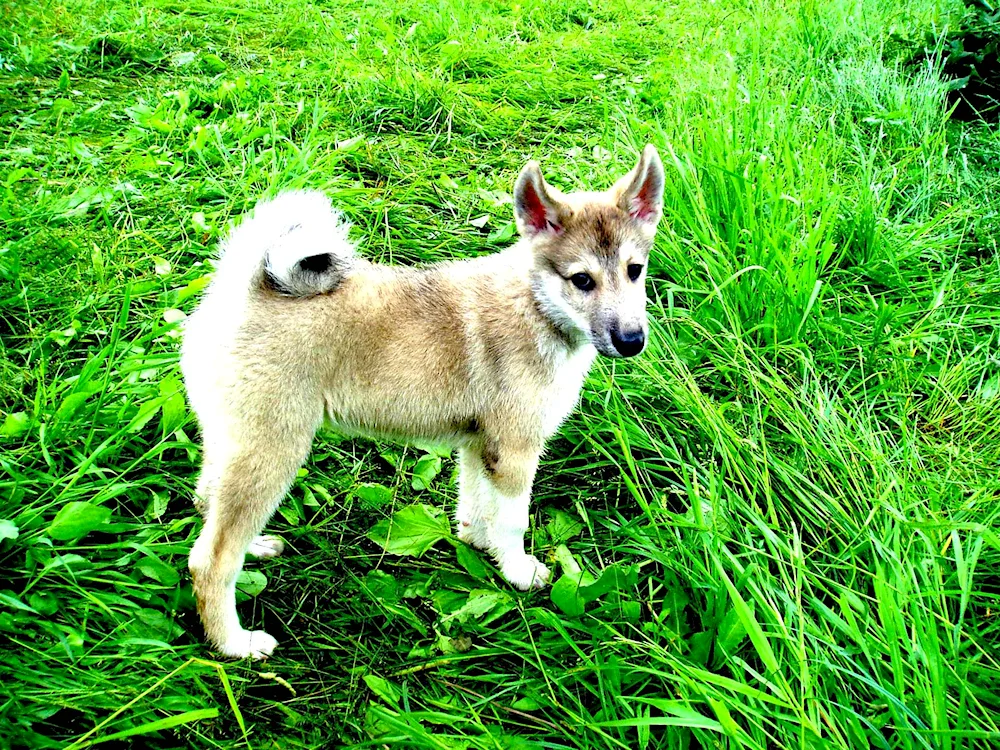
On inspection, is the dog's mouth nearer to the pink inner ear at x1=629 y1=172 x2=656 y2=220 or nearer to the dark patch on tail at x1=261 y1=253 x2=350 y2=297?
the pink inner ear at x1=629 y1=172 x2=656 y2=220

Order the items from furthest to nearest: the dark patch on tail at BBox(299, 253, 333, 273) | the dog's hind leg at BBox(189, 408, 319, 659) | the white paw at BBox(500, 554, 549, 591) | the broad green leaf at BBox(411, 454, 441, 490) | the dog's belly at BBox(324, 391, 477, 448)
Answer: the broad green leaf at BBox(411, 454, 441, 490) → the white paw at BBox(500, 554, 549, 591) → the dog's belly at BBox(324, 391, 477, 448) → the dark patch on tail at BBox(299, 253, 333, 273) → the dog's hind leg at BBox(189, 408, 319, 659)

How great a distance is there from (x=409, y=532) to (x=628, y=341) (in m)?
1.15

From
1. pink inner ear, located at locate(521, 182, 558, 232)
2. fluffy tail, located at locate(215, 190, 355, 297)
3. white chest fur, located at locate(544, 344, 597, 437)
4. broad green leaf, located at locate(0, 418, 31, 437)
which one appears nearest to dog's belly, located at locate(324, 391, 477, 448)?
white chest fur, located at locate(544, 344, 597, 437)

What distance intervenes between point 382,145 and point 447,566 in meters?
3.08

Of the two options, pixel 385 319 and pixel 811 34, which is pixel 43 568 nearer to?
pixel 385 319

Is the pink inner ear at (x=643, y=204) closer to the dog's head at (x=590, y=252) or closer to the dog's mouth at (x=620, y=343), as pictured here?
the dog's head at (x=590, y=252)

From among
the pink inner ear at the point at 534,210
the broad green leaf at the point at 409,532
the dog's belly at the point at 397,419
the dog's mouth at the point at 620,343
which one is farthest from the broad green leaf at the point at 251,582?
the pink inner ear at the point at 534,210

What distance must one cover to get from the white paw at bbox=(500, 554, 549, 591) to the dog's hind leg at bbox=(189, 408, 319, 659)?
2.97 feet

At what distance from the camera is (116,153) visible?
15.1ft

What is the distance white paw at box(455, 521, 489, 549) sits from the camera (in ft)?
9.81

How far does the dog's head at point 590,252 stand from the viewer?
2650 millimetres

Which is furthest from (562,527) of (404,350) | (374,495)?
(404,350)

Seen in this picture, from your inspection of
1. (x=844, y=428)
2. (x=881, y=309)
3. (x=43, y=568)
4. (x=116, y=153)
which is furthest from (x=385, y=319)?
(x=116, y=153)

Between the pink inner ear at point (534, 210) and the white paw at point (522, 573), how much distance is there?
4.12 feet
